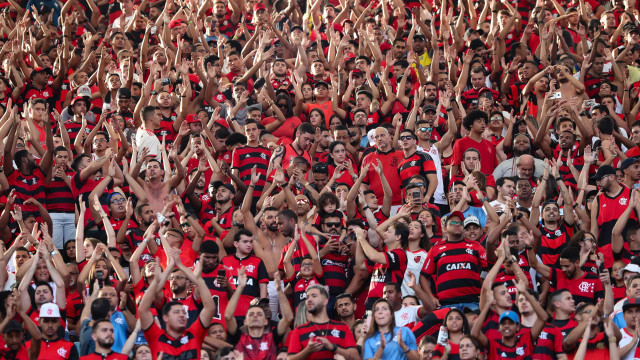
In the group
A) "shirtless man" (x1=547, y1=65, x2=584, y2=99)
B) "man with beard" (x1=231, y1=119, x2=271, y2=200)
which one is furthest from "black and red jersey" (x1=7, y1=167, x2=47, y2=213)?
"shirtless man" (x1=547, y1=65, x2=584, y2=99)

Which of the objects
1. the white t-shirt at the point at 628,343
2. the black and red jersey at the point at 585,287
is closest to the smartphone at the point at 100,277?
the black and red jersey at the point at 585,287

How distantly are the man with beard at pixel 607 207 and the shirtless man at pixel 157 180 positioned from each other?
466 cm

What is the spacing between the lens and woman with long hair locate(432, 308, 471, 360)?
33.0 ft

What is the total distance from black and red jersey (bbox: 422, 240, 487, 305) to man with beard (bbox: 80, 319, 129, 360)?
3.08m

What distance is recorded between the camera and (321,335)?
402 inches

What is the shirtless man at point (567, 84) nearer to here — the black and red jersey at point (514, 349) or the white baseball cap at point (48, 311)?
the black and red jersey at point (514, 349)

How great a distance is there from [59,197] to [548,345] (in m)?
5.94

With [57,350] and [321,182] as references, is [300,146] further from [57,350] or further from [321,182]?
[57,350]

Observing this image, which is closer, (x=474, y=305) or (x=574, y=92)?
(x=474, y=305)

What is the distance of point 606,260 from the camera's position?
39.3ft

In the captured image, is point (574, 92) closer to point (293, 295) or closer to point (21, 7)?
point (293, 295)

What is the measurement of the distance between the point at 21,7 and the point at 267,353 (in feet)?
35.6

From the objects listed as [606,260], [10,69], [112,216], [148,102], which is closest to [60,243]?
[112,216]

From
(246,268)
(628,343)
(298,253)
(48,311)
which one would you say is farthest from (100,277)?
(628,343)
